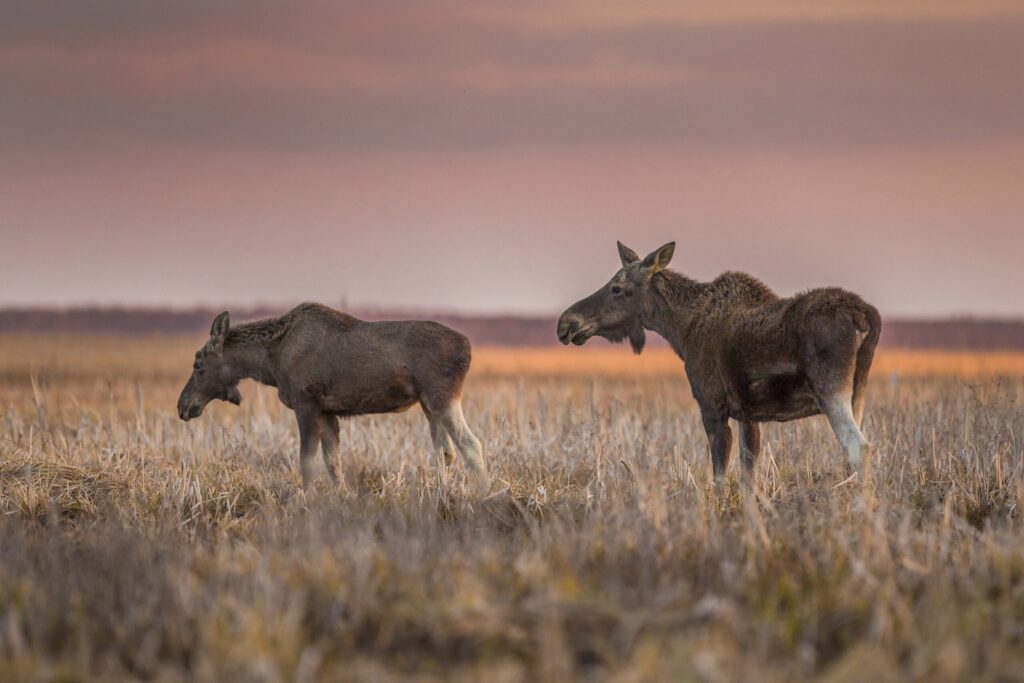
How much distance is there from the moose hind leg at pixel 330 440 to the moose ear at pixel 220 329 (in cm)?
146

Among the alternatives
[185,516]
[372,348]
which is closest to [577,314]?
[372,348]

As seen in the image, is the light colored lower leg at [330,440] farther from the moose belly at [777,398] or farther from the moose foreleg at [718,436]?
the moose belly at [777,398]

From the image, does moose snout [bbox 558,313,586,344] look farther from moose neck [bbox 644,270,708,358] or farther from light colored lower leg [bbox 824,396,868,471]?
light colored lower leg [bbox 824,396,868,471]

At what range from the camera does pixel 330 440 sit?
39.4 feet

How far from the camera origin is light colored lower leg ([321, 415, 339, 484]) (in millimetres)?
11852

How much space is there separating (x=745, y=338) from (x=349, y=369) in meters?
3.71

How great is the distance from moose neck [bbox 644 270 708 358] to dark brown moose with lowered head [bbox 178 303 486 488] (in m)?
1.74

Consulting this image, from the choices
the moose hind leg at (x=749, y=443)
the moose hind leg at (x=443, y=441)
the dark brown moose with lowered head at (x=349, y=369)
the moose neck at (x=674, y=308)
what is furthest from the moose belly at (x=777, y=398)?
the moose hind leg at (x=443, y=441)

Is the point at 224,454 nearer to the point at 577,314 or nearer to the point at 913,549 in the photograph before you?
the point at 577,314

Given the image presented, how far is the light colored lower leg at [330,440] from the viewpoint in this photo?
11.9m

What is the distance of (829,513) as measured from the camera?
26.6ft

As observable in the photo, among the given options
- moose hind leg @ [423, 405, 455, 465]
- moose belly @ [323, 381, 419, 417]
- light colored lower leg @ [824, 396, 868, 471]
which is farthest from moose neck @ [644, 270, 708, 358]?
moose belly @ [323, 381, 419, 417]

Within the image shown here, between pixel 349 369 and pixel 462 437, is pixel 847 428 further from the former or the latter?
pixel 349 369

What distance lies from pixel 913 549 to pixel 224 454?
7550 millimetres
